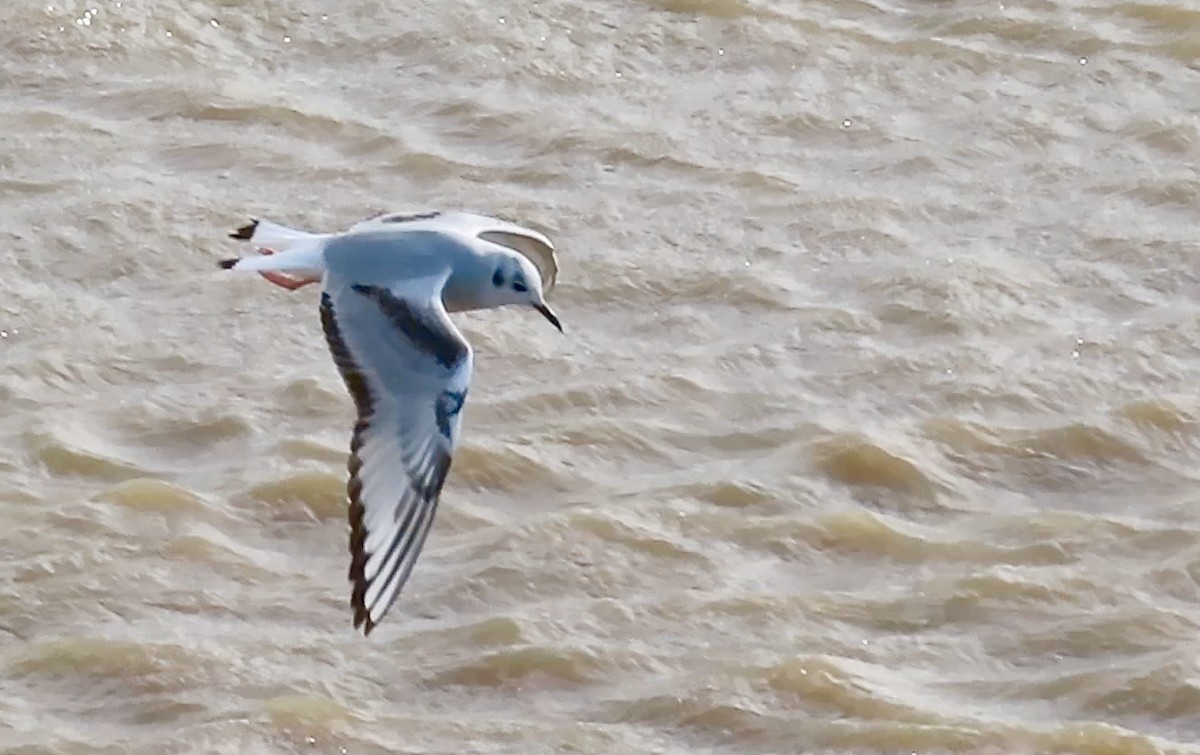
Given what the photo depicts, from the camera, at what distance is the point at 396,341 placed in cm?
515

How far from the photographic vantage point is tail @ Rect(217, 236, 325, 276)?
17.5ft

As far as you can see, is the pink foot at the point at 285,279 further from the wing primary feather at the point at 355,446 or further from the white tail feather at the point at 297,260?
the wing primary feather at the point at 355,446

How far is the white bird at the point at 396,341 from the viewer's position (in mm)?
4891

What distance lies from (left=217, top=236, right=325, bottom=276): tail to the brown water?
0.78 metres

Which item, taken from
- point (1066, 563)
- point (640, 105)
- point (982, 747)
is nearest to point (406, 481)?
point (982, 747)

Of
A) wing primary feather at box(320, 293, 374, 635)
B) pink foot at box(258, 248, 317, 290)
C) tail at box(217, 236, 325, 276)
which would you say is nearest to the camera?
wing primary feather at box(320, 293, 374, 635)

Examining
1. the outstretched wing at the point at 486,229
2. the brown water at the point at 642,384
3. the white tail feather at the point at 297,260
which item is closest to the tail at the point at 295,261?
the white tail feather at the point at 297,260

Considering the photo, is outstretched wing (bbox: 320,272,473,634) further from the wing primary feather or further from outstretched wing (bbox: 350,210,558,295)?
outstretched wing (bbox: 350,210,558,295)

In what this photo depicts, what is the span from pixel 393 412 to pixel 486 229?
2.59 feet

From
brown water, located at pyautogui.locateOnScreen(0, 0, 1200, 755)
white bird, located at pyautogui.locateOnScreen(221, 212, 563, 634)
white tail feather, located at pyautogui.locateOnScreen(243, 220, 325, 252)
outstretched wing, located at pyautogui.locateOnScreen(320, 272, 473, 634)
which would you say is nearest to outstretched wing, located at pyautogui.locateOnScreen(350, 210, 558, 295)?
white bird, located at pyautogui.locateOnScreen(221, 212, 563, 634)

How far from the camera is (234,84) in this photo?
8.20m

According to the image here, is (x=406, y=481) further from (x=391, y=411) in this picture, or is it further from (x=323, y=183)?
(x=323, y=183)

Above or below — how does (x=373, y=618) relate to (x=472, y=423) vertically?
above

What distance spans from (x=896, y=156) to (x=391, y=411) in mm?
3205
